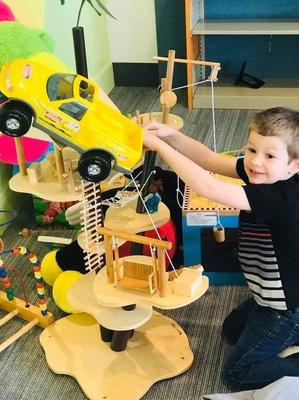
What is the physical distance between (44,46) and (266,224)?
0.62m

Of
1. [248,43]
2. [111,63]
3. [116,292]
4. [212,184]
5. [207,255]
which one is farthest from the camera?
[111,63]

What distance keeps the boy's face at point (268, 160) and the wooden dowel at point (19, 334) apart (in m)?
0.76

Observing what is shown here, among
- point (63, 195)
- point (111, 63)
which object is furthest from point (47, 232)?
point (111, 63)

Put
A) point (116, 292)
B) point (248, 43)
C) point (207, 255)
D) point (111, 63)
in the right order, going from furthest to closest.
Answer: point (111, 63), point (248, 43), point (207, 255), point (116, 292)

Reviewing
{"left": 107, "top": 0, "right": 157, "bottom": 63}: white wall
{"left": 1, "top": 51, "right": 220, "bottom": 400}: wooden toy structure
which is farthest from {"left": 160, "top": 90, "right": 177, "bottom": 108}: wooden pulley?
{"left": 107, "top": 0, "right": 157, "bottom": 63}: white wall

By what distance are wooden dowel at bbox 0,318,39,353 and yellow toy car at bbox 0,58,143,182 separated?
58 cm

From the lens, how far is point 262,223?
4.25 ft

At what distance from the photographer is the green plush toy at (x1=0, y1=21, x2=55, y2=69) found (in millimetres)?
1213

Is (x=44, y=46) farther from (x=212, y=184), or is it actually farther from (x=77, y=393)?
(x=77, y=393)

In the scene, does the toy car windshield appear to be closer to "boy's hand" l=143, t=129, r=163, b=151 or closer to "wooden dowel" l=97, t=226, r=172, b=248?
"boy's hand" l=143, t=129, r=163, b=151

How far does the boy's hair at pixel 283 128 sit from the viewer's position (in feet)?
3.97

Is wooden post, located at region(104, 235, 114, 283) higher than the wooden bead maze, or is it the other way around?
wooden post, located at region(104, 235, 114, 283)

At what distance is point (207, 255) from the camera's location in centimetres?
178

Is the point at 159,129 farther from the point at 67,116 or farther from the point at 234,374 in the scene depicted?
the point at 234,374
